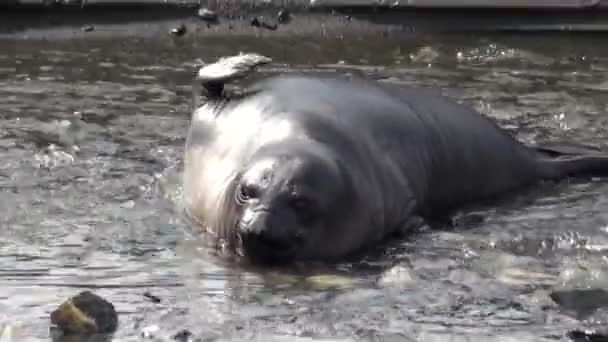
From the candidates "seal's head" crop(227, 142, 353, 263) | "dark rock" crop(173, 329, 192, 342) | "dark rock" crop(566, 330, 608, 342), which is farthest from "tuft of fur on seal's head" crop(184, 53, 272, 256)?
"dark rock" crop(566, 330, 608, 342)

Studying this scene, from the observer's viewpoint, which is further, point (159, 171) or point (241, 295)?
point (159, 171)

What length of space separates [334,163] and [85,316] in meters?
1.41

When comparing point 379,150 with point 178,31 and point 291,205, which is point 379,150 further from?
point 178,31

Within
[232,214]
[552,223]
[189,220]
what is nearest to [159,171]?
[189,220]

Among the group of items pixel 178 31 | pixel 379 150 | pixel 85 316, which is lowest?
pixel 178 31

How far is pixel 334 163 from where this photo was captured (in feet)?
16.6

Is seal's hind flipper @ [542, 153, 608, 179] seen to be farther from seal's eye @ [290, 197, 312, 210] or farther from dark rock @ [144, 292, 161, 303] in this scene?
dark rock @ [144, 292, 161, 303]

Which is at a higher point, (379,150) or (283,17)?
(379,150)

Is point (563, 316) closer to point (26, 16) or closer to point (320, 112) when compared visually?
point (320, 112)

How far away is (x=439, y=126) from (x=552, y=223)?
811mm

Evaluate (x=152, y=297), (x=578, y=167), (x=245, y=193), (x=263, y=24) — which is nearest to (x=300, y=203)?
(x=245, y=193)

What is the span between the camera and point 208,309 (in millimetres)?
4199

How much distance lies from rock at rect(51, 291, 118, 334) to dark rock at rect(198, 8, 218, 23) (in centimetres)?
580

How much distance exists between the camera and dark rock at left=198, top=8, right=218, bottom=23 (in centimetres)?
963
